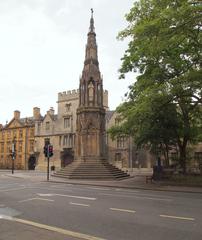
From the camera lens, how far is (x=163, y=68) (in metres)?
24.3

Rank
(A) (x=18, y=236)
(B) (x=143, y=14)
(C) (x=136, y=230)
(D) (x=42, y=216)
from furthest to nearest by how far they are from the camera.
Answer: (B) (x=143, y=14), (D) (x=42, y=216), (C) (x=136, y=230), (A) (x=18, y=236)

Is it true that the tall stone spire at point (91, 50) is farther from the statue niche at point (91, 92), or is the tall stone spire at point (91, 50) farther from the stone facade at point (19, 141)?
the stone facade at point (19, 141)

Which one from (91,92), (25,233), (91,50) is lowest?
(25,233)

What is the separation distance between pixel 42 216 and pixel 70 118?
1941 inches

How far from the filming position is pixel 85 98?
127 ft

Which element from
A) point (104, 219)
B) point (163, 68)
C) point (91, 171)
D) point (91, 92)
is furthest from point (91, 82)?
point (104, 219)

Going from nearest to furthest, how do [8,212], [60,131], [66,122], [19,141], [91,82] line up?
[8,212]
[91,82]
[66,122]
[60,131]
[19,141]

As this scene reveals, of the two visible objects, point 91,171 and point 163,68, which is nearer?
point 163,68

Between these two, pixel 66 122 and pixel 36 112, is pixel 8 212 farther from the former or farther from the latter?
pixel 36 112

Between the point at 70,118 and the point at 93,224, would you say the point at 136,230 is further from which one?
the point at 70,118

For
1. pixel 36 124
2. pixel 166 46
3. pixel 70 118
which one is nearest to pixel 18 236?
pixel 166 46

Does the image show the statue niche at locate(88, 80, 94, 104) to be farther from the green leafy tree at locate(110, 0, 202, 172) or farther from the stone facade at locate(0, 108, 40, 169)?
the stone facade at locate(0, 108, 40, 169)

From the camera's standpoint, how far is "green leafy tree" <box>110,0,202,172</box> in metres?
18.0

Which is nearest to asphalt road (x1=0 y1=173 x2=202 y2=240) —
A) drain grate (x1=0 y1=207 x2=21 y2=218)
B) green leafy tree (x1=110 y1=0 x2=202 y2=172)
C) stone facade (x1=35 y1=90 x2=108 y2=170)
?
drain grate (x1=0 y1=207 x2=21 y2=218)
